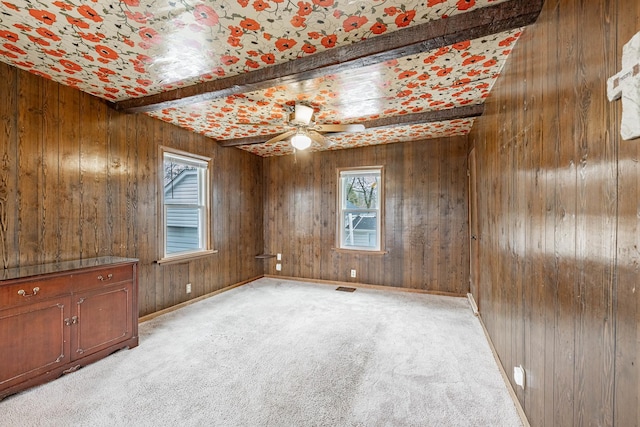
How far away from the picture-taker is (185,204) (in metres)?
3.96

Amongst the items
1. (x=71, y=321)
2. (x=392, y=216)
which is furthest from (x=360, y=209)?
(x=71, y=321)

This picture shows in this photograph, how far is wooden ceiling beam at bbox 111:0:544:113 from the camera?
156 centimetres

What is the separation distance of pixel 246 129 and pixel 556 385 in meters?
3.92

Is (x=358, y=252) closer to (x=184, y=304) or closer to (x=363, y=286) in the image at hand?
(x=363, y=286)

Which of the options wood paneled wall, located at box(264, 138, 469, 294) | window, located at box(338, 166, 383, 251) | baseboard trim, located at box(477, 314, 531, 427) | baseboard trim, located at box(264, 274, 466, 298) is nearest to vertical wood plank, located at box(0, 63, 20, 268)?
wood paneled wall, located at box(264, 138, 469, 294)

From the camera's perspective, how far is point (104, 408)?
5.96ft

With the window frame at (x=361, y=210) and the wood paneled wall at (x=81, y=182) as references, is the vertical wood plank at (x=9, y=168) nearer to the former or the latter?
the wood paneled wall at (x=81, y=182)

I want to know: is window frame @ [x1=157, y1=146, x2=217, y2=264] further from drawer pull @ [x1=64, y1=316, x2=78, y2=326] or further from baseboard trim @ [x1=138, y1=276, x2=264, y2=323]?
drawer pull @ [x1=64, y1=316, x2=78, y2=326]

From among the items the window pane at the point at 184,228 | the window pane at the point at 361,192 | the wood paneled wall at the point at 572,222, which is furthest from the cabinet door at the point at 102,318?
the window pane at the point at 361,192

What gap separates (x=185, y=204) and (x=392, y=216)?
10.5 feet

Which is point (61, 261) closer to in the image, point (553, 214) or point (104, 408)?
point (104, 408)

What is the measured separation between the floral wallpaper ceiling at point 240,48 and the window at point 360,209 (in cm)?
180

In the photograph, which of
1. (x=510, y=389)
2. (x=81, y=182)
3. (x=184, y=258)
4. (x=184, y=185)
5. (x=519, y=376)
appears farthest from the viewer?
(x=184, y=185)

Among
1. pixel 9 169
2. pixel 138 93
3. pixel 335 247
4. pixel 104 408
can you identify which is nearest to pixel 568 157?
pixel 104 408
